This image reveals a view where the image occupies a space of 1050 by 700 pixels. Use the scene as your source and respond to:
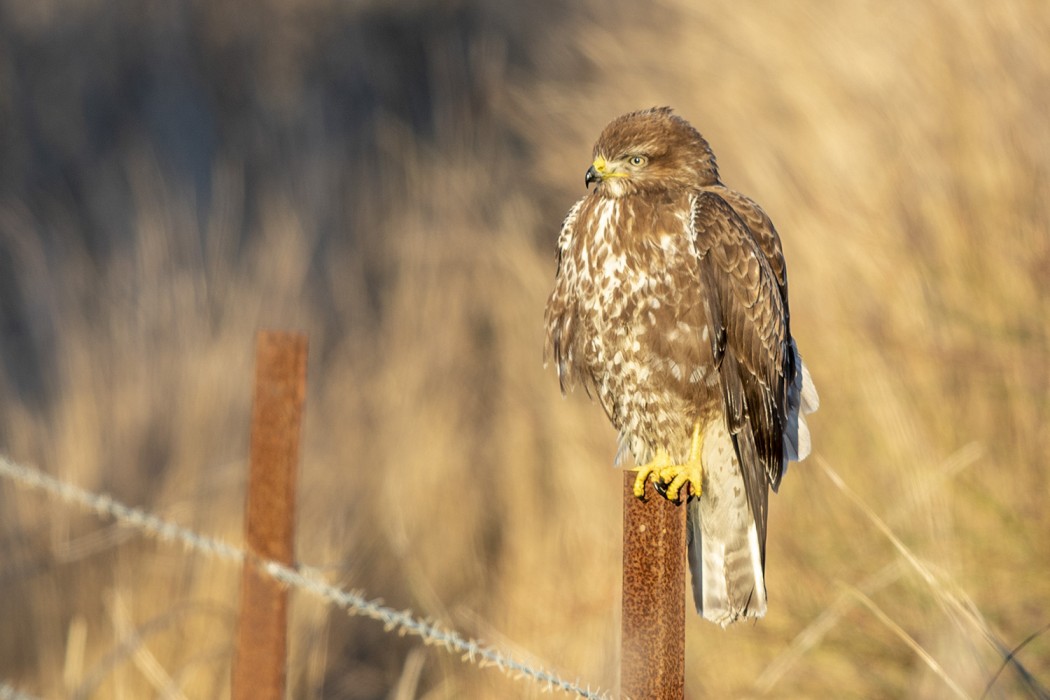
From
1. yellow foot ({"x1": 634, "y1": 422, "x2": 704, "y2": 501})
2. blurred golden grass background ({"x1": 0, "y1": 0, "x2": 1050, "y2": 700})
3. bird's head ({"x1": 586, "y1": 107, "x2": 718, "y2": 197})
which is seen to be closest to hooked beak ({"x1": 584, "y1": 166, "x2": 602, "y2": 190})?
bird's head ({"x1": 586, "y1": 107, "x2": 718, "y2": 197})

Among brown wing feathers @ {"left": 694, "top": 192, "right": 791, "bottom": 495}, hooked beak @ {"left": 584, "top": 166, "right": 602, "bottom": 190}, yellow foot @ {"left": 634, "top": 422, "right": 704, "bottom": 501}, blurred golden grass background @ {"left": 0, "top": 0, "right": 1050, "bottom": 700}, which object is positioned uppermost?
hooked beak @ {"left": 584, "top": 166, "right": 602, "bottom": 190}

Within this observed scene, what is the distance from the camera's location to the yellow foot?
8.78 ft

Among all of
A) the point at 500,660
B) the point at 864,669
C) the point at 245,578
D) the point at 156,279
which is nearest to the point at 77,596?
the point at 156,279

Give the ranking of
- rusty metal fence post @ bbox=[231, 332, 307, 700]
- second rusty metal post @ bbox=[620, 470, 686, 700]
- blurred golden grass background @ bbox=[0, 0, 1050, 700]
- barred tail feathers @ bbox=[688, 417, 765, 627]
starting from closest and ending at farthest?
second rusty metal post @ bbox=[620, 470, 686, 700] → rusty metal fence post @ bbox=[231, 332, 307, 700] → barred tail feathers @ bbox=[688, 417, 765, 627] → blurred golden grass background @ bbox=[0, 0, 1050, 700]

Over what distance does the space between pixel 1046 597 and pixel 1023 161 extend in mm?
1193

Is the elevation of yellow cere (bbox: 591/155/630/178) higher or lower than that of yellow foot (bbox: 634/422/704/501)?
higher

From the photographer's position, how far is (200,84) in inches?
393

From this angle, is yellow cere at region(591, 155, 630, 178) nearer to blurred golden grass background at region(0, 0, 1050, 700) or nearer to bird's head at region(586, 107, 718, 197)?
bird's head at region(586, 107, 718, 197)

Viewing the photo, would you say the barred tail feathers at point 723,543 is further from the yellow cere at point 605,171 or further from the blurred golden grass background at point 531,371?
the yellow cere at point 605,171

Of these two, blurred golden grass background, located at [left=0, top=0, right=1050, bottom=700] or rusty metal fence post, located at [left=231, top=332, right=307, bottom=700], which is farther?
blurred golden grass background, located at [left=0, top=0, right=1050, bottom=700]

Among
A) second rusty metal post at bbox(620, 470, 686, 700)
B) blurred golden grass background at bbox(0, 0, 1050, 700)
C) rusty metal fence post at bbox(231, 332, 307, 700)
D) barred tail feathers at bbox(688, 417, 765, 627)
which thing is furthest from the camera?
blurred golden grass background at bbox(0, 0, 1050, 700)

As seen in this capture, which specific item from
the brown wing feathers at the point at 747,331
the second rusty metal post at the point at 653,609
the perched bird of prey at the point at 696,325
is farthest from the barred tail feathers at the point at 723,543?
the second rusty metal post at the point at 653,609

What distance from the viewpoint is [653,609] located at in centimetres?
183

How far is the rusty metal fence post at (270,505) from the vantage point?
2473mm
